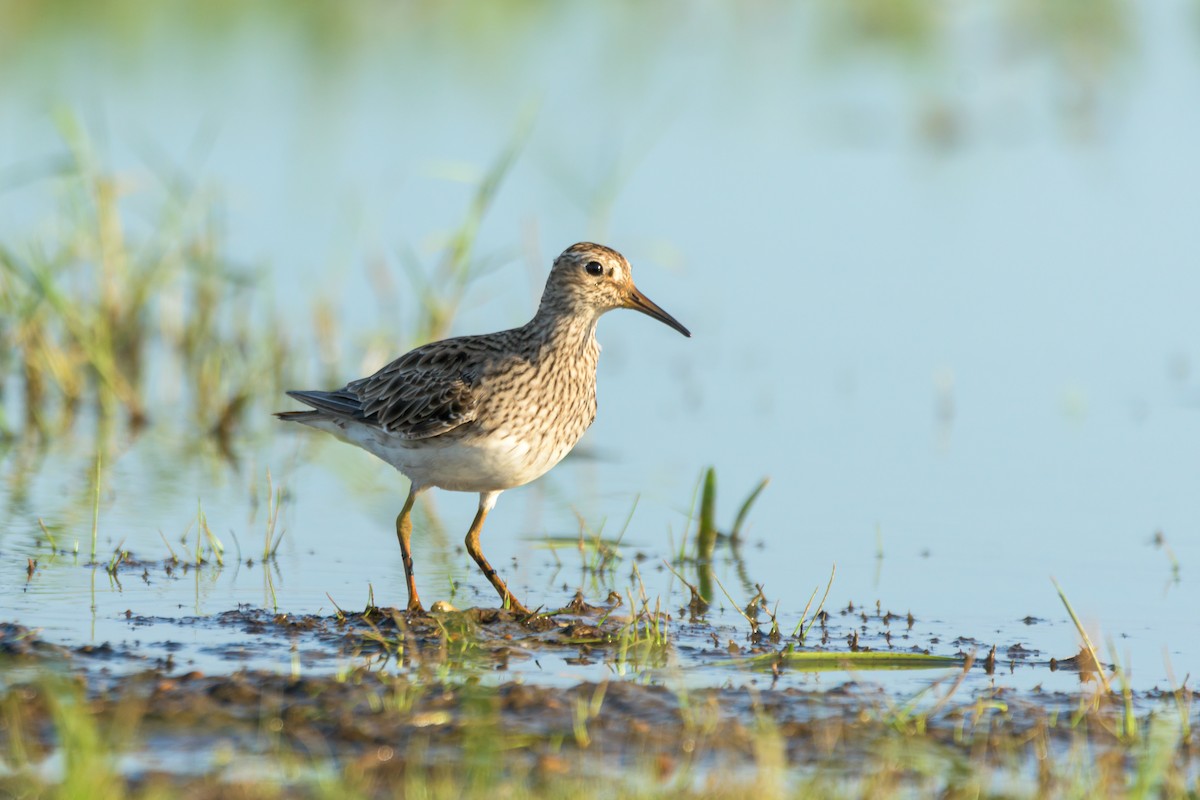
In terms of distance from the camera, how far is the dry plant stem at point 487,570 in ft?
26.8

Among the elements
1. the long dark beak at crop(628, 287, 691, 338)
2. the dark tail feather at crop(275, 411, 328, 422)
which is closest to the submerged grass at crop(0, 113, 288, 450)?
Result: the dark tail feather at crop(275, 411, 328, 422)

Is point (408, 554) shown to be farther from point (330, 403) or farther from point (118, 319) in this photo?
point (118, 319)

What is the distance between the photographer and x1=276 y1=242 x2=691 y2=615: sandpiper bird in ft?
27.3

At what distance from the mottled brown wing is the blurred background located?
31.8 inches

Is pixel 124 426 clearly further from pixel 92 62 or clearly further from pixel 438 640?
pixel 92 62

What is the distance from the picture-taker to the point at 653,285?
14844 millimetres

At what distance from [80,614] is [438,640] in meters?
1.56

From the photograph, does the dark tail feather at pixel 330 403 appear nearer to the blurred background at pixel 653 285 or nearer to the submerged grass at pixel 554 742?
the blurred background at pixel 653 285

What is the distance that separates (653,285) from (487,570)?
6.54 m

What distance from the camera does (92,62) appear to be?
20453mm

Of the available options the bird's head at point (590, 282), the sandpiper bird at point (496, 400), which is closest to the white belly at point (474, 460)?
the sandpiper bird at point (496, 400)

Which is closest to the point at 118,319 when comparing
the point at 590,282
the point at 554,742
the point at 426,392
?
the point at 426,392

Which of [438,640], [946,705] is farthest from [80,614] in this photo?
[946,705]

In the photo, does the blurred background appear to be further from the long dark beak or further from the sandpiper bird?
the long dark beak
